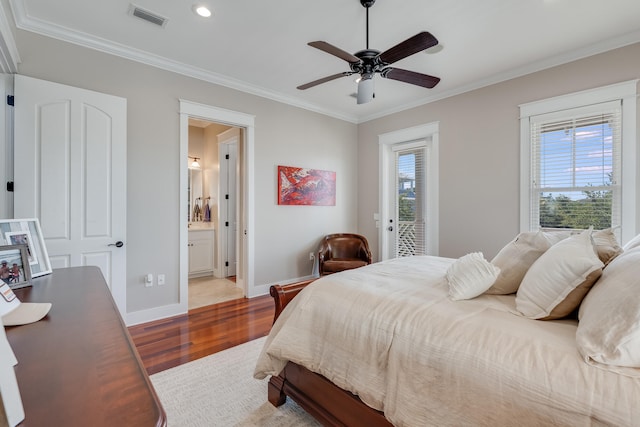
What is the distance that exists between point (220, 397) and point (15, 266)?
1.35 meters

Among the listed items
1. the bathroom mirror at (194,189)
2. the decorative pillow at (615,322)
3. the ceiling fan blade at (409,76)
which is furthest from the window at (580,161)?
the bathroom mirror at (194,189)

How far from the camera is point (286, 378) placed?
1784 mm

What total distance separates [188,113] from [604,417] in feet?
12.6

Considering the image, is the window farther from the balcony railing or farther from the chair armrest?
the chair armrest

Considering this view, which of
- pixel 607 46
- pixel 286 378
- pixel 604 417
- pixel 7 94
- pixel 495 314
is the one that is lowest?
pixel 286 378

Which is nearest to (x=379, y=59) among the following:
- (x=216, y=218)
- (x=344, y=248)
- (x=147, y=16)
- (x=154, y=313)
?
(x=147, y=16)

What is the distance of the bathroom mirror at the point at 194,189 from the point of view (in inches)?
225

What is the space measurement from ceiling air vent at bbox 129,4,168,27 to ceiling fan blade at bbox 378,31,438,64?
74.5 inches

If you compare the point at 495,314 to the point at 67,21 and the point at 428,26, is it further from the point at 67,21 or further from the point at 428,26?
the point at 67,21

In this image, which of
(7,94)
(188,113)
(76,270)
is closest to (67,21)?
(7,94)

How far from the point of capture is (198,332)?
290 cm

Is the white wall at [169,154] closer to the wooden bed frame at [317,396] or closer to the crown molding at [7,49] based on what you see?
the crown molding at [7,49]

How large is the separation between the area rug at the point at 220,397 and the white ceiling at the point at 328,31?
2.85 meters

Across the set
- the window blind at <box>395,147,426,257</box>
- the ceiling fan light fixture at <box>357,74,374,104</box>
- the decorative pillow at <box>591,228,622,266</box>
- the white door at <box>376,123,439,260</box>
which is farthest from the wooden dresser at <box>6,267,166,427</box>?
the window blind at <box>395,147,426,257</box>
